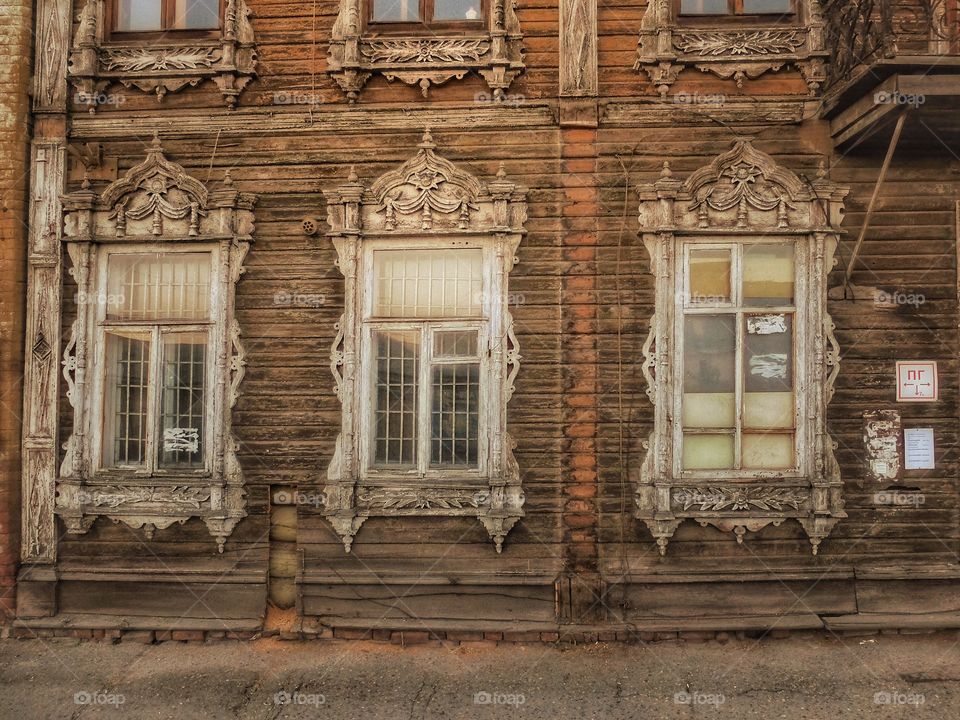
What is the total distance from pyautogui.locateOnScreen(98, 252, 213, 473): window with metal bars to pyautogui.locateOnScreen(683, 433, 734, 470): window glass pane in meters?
4.21

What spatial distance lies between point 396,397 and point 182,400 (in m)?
1.92

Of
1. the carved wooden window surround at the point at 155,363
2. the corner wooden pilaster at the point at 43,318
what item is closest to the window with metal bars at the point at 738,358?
the carved wooden window surround at the point at 155,363

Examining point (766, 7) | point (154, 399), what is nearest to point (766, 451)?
point (766, 7)

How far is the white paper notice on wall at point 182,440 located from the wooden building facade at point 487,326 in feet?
0.09

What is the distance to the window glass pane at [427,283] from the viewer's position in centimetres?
589

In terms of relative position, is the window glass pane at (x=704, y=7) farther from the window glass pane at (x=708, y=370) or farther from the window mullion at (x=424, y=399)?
the window mullion at (x=424, y=399)

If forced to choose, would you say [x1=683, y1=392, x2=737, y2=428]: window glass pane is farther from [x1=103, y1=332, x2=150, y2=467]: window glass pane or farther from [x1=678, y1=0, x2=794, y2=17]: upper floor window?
[x1=103, y1=332, x2=150, y2=467]: window glass pane

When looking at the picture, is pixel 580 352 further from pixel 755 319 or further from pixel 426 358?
pixel 755 319

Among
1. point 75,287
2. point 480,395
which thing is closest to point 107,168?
point 75,287

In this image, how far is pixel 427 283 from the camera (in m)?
5.93

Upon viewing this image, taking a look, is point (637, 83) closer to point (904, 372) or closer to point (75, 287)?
point (904, 372)

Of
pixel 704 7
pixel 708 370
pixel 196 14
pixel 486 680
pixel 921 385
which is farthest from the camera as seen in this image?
pixel 196 14

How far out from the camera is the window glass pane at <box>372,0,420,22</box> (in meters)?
6.10

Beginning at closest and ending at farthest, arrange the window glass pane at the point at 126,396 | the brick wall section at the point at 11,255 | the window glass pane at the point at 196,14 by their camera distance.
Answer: the brick wall section at the point at 11,255 < the window glass pane at the point at 126,396 < the window glass pane at the point at 196,14
